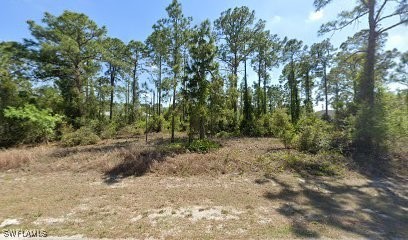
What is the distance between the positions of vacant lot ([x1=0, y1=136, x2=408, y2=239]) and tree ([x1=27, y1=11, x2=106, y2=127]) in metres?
12.4

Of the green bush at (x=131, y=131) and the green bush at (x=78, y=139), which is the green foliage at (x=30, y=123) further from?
the green bush at (x=131, y=131)

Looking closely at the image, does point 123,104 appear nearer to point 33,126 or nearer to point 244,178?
point 33,126

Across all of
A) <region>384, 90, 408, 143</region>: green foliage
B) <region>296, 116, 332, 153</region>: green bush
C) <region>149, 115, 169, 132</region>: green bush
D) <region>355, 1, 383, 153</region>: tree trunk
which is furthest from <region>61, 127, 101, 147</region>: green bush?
<region>384, 90, 408, 143</region>: green foliage

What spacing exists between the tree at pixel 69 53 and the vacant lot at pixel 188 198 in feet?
40.6

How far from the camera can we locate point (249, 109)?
76.6 ft

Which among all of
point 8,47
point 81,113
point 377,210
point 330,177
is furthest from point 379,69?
point 8,47

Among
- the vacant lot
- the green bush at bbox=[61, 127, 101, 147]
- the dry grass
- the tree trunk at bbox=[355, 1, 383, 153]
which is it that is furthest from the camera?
the green bush at bbox=[61, 127, 101, 147]

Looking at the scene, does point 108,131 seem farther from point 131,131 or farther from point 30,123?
point 30,123

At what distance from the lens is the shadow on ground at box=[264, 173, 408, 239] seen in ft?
16.1

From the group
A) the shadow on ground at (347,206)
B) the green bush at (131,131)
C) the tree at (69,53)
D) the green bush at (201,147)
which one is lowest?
the shadow on ground at (347,206)

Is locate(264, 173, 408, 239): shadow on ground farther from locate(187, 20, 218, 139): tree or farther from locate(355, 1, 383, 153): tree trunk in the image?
locate(187, 20, 218, 139): tree

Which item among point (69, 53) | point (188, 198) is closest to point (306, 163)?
point (188, 198)

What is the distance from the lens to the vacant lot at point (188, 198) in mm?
4870

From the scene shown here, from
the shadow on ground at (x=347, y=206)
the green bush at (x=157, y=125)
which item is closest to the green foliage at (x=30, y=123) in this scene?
the green bush at (x=157, y=125)
